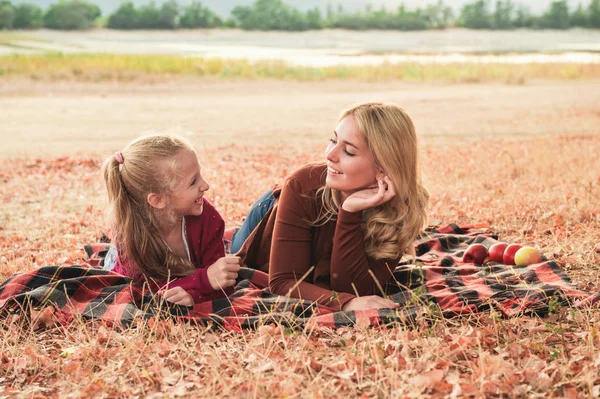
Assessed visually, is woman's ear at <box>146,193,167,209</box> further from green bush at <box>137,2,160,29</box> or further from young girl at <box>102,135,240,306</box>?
green bush at <box>137,2,160,29</box>

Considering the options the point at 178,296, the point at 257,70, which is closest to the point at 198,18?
the point at 257,70

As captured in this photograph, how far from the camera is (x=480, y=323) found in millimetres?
4258

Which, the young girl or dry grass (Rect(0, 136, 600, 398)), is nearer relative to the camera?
dry grass (Rect(0, 136, 600, 398))

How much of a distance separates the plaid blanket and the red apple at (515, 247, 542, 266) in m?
0.13

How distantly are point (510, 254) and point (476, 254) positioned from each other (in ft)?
0.86

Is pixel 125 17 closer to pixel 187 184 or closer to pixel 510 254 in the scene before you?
pixel 510 254

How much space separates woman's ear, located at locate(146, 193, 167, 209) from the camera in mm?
4699

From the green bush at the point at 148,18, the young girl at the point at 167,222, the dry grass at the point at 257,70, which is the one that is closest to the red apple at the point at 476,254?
the young girl at the point at 167,222

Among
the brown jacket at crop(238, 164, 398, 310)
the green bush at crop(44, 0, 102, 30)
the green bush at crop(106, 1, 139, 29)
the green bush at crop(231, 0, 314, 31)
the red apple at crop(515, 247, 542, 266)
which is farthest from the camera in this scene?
the green bush at crop(106, 1, 139, 29)

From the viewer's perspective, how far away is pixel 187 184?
15.3 feet

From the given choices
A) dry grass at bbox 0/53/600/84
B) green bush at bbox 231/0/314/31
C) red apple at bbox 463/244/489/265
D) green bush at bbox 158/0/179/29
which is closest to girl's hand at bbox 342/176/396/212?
red apple at bbox 463/244/489/265

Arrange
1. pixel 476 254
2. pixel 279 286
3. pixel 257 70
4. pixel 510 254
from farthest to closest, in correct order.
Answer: pixel 257 70 → pixel 476 254 → pixel 510 254 → pixel 279 286

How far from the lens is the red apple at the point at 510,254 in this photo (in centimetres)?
556

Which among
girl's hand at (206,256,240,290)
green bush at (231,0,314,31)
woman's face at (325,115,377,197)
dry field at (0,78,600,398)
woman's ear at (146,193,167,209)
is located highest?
green bush at (231,0,314,31)
